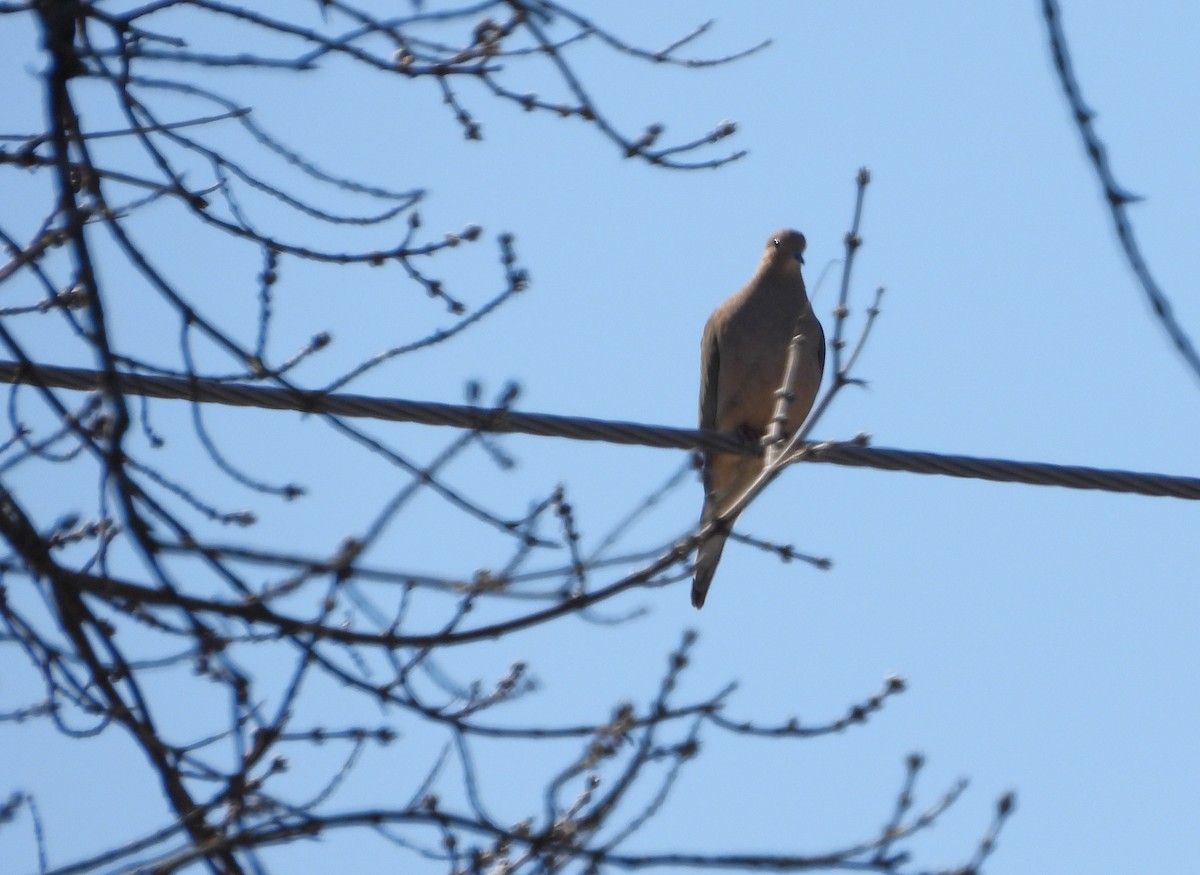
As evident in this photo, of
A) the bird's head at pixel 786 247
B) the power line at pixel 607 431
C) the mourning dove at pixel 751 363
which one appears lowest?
the power line at pixel 607 431

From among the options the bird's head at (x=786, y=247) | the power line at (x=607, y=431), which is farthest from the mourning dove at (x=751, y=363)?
the power line at (x=607, y=431)

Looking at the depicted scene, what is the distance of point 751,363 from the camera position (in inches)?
268

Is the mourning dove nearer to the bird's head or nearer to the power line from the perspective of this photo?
the bird's head

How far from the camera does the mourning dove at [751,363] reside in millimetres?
6730

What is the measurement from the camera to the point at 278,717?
8.16ft

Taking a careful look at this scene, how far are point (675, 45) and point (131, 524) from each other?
1.66 metres

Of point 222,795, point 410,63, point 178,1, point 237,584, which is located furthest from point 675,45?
point 222,795

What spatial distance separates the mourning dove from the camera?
6.73 meters

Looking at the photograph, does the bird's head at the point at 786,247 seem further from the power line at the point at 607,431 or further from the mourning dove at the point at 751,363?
the power line at the point at 607,431

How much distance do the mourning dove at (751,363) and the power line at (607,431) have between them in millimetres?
2453

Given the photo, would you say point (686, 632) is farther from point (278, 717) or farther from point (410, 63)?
point (410, 63)

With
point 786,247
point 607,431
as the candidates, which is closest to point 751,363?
point 786,247

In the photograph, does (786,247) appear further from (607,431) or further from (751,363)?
(607,431)

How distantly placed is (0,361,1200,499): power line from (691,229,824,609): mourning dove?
2.45 m
